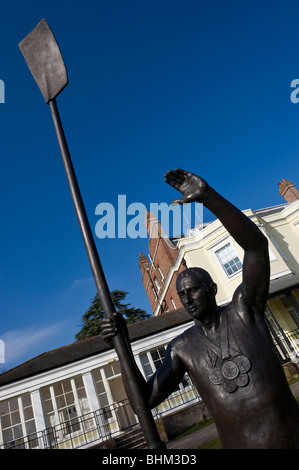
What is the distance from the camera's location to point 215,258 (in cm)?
1998

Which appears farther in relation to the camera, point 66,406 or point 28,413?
point 66,406

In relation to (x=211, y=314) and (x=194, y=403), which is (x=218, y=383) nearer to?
(x=211, y=314)

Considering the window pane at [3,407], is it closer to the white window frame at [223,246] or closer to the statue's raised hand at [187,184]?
the white window frame at [223,246]

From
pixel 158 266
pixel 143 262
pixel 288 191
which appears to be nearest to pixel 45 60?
pixel 158 266

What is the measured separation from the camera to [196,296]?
6.14ft

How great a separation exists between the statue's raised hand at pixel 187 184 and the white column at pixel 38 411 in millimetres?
14843

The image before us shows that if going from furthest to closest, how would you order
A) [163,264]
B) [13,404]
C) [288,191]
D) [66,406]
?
[163,264]
[288,191]
[66,406]
[13,404]

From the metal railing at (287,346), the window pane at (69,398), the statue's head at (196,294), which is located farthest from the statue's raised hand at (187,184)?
the window pane at (69,398)

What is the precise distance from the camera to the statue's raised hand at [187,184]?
1601 millimetres

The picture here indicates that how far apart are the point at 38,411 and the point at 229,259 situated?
13.9 meters

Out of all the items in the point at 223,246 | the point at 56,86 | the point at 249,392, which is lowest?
the point at 249,392

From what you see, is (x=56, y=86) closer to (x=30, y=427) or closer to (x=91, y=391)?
(x=91, y=391)

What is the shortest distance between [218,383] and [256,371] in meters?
0.24
